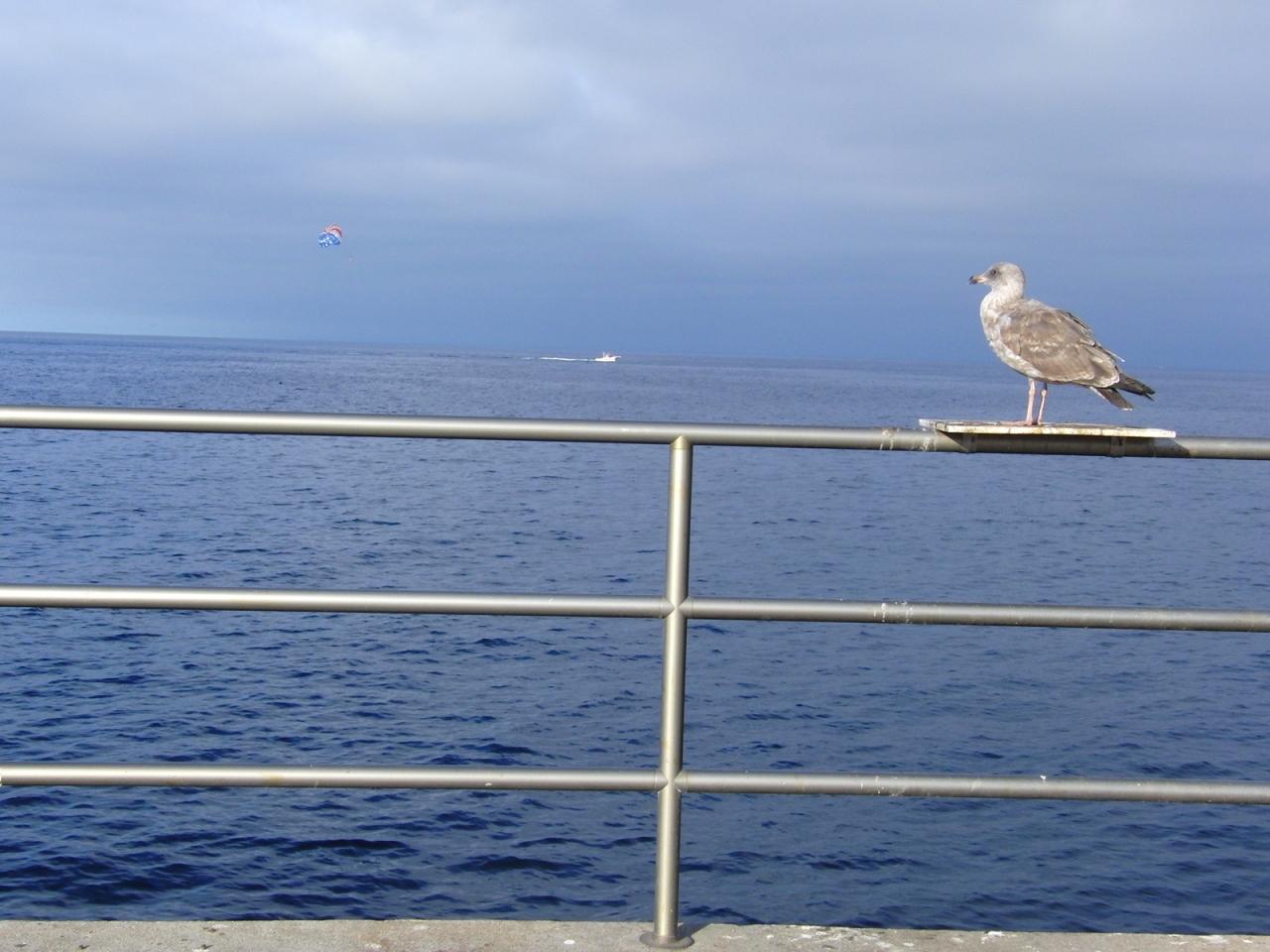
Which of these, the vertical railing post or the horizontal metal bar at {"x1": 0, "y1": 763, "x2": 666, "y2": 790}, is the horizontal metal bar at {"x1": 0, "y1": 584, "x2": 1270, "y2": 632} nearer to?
the vertical railing post

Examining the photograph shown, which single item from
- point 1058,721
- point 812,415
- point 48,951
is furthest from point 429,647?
point 812,415

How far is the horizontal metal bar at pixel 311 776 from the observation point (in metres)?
3.00

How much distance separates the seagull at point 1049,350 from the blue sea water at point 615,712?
873 centimetres

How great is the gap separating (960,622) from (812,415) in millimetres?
83168

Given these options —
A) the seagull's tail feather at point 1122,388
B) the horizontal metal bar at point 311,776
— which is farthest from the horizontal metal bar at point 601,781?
the seagull's tail feather at point 1122,388

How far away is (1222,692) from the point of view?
68.6 feet

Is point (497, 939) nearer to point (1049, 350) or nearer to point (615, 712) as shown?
point (1049, 350)

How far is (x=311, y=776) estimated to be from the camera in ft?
10.2

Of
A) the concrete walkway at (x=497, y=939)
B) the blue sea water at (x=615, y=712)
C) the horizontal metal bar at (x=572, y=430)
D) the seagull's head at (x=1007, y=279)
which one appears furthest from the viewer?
the blue sea water at (x=615, y=712)

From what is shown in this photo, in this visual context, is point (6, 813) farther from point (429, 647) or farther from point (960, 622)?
point (960, 622)

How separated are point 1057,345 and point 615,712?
14.4 meters

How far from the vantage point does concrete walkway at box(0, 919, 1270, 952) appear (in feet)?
10.8

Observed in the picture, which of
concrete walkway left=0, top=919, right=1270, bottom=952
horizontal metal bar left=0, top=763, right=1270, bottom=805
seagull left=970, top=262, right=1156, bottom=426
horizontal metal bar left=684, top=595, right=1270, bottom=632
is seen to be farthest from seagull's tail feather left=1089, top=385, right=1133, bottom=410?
concrete walkway left=0, top=919, right=1270, bottom=952

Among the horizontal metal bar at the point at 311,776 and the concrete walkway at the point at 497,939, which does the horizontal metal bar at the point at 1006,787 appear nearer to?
the horizontal metal bar at the point at 311,776
